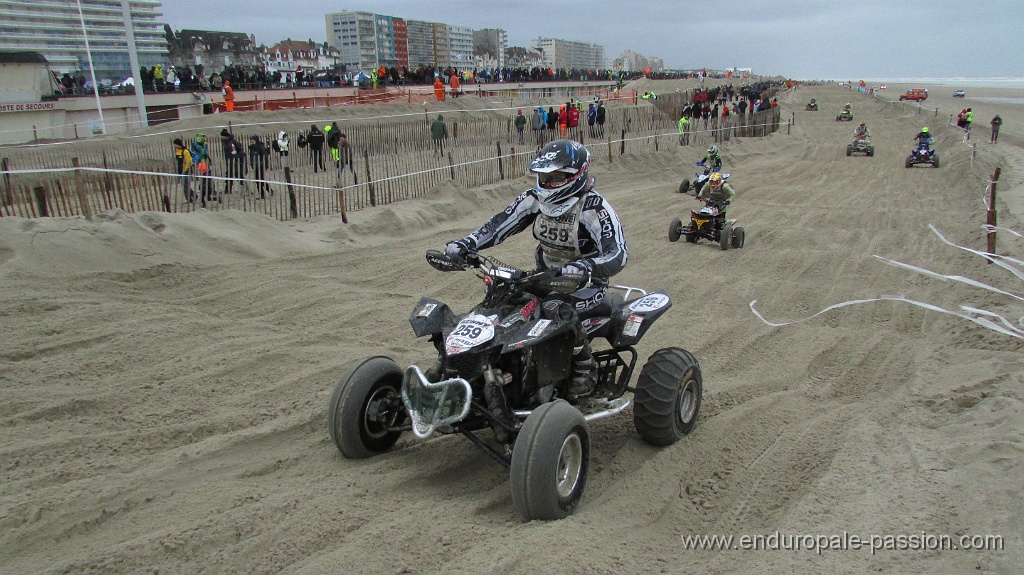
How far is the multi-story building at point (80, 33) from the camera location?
30828 millimetres

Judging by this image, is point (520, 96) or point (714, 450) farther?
point (520, 96)

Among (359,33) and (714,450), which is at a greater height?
(359,33)

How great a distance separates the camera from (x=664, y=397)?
175 inches

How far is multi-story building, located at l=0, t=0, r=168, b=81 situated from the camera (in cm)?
3083

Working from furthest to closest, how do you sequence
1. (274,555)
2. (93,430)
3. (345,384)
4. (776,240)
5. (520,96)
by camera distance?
(520,96) → (776,240) → (93,430) → (345,384) → (274,555)

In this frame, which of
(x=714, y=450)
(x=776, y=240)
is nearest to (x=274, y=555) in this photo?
(x=714, y=450)

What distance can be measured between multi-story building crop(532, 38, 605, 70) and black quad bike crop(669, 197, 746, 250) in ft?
385

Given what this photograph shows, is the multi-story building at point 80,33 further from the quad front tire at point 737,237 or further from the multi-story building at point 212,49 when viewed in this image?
the quad front tire at point 737,237

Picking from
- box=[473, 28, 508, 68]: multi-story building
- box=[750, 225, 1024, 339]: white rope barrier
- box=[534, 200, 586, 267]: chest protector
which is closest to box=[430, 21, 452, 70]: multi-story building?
box=[473, 28, 508, 68]: multi-story building

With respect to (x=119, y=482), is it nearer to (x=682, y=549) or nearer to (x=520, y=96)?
(x=682, y=549)

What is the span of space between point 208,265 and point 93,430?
4.34 metres

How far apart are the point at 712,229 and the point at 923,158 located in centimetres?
1485

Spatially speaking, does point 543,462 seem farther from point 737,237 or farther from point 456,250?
point 737,237

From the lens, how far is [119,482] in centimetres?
386
